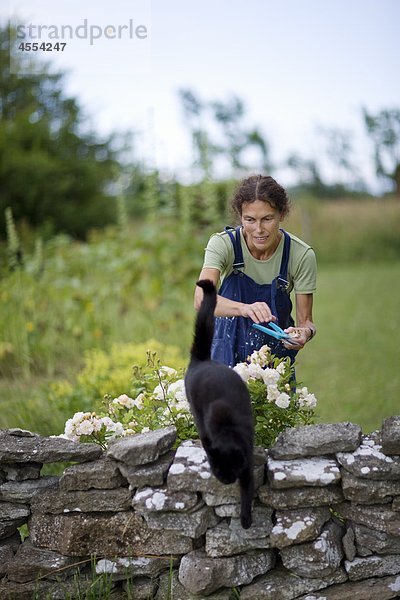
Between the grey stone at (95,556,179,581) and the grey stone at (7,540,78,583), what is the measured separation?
12cm

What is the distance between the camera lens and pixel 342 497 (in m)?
2.32

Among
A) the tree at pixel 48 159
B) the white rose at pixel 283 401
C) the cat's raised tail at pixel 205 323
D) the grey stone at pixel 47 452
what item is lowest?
the grey stone at pixel 47 452

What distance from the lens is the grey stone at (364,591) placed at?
2.29 meters

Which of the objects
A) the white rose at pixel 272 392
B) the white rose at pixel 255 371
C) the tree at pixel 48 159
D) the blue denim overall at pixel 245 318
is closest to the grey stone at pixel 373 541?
the white rose at pixel 272 392

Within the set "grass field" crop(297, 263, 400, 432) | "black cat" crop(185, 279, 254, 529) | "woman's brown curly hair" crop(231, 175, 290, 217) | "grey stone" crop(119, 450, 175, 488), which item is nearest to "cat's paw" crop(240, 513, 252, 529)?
"black cat" crop(185, 279, 254, 529)

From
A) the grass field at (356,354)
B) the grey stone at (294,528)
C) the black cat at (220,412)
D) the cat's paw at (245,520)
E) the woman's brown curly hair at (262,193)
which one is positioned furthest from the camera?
the grass field at (356,354)

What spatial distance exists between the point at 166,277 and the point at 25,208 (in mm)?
7606

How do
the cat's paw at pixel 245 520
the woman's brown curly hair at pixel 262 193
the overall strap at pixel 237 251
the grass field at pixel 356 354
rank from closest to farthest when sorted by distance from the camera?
the cat's paw at pixel 245 520, the woman's brown curly hair at pixel 262 193, the overall strap at pixel 237 251, the grass field at pixel 356 354

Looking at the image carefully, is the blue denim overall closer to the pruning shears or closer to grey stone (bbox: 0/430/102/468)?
the pruning shears

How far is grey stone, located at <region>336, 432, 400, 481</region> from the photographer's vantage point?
2248 mm

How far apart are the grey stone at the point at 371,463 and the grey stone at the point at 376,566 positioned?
1.03ft

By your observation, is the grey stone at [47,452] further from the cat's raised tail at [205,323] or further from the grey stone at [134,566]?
the cat's raised tail at [205,323]

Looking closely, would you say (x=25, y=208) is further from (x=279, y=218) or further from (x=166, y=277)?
(x=279, y=218)

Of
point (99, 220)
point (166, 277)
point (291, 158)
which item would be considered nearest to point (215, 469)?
point (166, 277)
